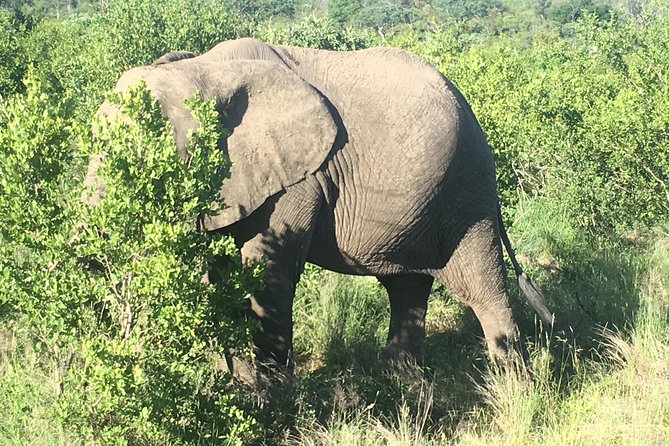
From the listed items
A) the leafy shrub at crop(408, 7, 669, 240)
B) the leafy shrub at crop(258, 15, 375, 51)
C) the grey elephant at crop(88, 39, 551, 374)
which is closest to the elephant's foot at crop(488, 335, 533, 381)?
the grey elephant at crop(88, 39, 551, 374)

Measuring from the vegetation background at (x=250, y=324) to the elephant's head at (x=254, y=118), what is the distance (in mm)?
459

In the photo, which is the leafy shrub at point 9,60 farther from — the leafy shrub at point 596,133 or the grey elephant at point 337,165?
the grey elephant at point 337,165

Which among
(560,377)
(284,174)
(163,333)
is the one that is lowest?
(560,377)

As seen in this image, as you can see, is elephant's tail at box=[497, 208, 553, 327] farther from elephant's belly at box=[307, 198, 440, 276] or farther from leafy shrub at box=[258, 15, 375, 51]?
leafy shrub at box=[258, 15, 375, 51]

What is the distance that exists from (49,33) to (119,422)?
1540 cm

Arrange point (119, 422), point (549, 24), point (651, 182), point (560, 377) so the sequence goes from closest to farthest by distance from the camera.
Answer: point (119, 422), point (560, 377), point (651, 182), point (549, 24)

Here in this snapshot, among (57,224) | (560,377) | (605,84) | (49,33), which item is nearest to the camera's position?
(57,224)

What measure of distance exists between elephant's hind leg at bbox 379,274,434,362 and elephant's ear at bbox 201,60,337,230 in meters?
1.15

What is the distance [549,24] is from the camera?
54531 mm

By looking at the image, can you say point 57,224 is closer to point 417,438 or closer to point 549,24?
point 417,438

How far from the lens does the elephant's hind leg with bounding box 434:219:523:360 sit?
4164 millimetres

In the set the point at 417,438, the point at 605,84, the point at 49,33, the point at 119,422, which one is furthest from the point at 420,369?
the point at 49,33

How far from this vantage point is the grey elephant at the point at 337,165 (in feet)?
11.7

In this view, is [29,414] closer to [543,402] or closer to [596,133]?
[543,402]
